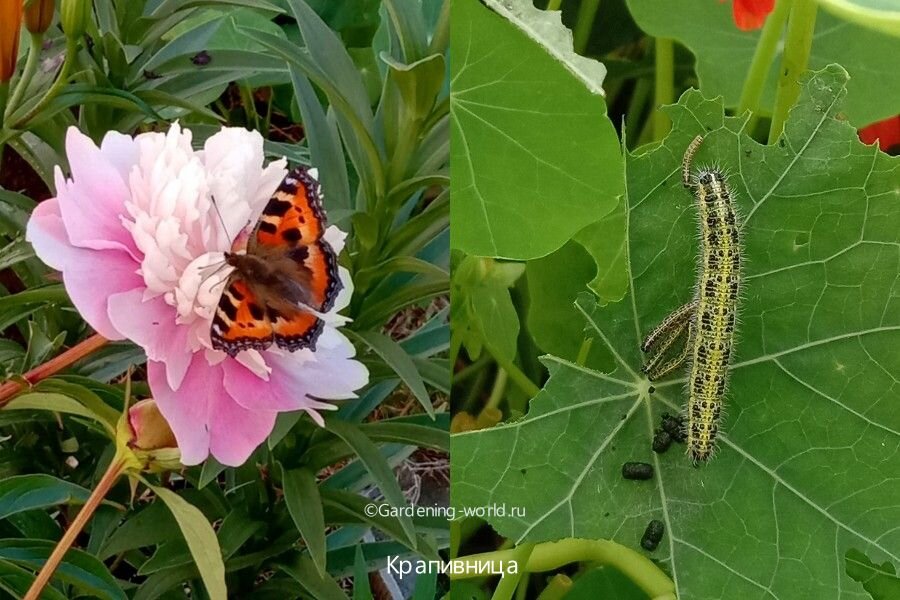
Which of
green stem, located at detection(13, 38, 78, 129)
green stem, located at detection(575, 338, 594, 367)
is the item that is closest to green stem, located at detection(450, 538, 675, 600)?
green stem, located at detection(575, 338, 594, 367)

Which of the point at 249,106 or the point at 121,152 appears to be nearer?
the point at 121,152

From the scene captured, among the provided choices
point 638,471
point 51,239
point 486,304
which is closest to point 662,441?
point 638,471

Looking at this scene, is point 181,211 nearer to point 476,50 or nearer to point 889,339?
point 476,50

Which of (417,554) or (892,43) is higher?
(892,43)

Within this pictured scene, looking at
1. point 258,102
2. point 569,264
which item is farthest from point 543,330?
point 258,102

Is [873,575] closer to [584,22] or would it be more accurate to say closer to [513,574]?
[513,574]

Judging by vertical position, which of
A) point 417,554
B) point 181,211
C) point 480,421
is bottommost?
point 417,554
